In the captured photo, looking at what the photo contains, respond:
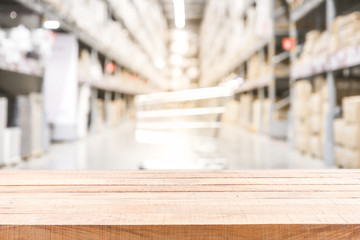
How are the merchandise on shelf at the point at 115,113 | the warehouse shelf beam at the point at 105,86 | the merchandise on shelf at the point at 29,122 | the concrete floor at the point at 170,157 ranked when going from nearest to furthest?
1. the merchandise on shelf at the point at 29,122
2. the concrete floor at the point at 170,157
3. the warehouse shelf beam at the point at 105,86
4. the merchandise on shelf at the point at 115,113

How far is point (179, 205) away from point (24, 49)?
2639 millimetres

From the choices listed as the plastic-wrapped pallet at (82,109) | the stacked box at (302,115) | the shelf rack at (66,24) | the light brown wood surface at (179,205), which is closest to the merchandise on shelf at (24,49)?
the shelf rack at (66,24)

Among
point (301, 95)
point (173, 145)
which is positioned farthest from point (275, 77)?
point (173, 145)

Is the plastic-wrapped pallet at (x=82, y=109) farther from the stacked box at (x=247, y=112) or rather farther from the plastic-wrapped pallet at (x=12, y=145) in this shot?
the stacked box at (x=247, y=112)

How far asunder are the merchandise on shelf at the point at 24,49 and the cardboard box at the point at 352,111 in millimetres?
2606

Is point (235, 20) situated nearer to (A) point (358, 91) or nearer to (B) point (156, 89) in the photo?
(A) point (358, 91)

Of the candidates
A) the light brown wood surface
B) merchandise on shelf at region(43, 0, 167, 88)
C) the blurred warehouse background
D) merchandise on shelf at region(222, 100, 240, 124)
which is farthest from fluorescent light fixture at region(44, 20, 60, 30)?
merchandise on shelf at region(222, 100, 240, 124)

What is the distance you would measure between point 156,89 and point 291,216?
1629 centimetres

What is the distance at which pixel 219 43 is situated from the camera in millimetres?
12156

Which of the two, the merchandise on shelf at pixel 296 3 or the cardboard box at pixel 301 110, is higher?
the merchandise on shelf at pixel 296 3

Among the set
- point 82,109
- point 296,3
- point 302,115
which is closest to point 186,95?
point 302,115

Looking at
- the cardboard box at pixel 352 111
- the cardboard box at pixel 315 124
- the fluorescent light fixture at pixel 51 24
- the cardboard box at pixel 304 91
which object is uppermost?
the fluorescent light fixture at pixel 51 24

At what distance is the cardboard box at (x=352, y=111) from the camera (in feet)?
8.98

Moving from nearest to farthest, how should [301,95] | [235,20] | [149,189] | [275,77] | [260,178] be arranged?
[149,189]
[260,178]
[301,95]
[275,77]
[235,20]
